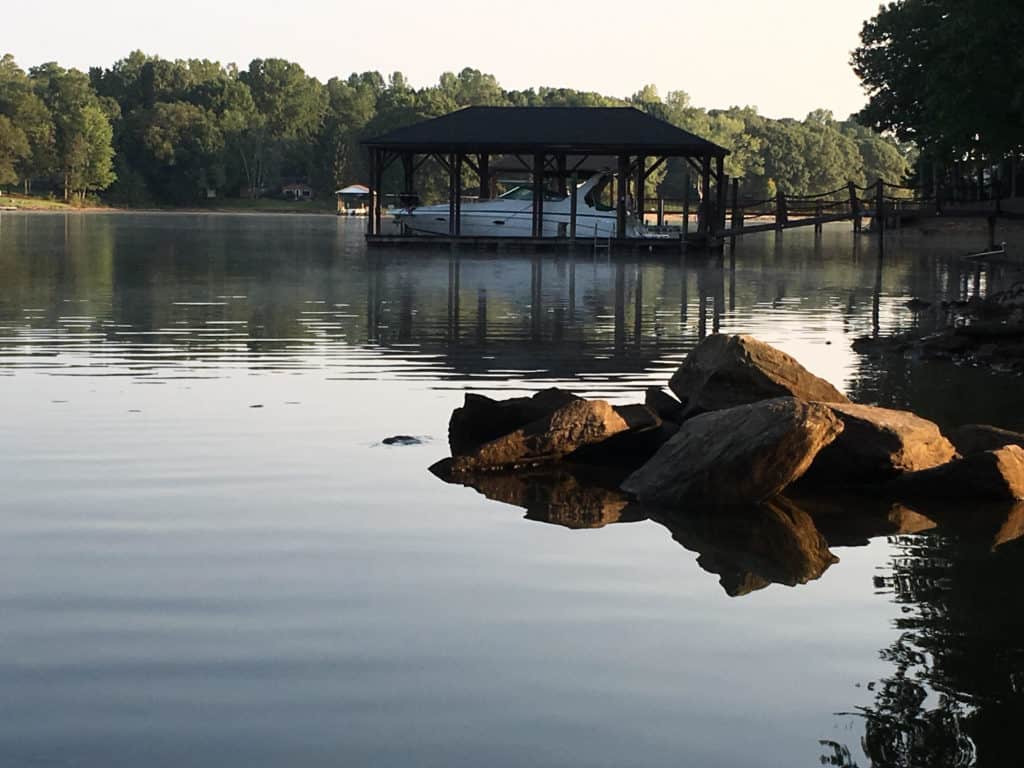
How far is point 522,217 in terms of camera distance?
56.5 metres

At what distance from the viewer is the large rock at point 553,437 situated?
39.6ft

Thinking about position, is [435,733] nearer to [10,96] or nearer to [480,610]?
[480,610]

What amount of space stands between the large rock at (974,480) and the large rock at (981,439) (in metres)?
0.69

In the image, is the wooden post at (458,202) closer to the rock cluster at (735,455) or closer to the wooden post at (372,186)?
the wooden post at (372,186)

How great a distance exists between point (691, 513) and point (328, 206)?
153 m

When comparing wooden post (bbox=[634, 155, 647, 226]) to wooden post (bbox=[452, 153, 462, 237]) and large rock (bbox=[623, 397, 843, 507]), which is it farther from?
large rock (bbox=[623, 397, 843, 507])

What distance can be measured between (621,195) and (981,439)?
42.2 metres

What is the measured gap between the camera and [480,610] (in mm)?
7945

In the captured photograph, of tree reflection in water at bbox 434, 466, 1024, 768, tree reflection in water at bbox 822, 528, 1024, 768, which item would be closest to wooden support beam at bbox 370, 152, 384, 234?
tree reflection in water at bbox 434, 466, 1024, 768

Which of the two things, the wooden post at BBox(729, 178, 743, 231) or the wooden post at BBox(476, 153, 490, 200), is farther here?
the wooden post at BBox(476, 153, 490, 200)

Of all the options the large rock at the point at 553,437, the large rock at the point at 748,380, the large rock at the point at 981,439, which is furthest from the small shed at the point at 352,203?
the large rock at the point at 981,439

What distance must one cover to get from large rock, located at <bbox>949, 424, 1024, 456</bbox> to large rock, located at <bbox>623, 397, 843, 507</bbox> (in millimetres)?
1672

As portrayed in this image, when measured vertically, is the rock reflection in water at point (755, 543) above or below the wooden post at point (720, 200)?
below

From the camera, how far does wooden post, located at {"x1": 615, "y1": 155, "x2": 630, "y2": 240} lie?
53.0 meters
